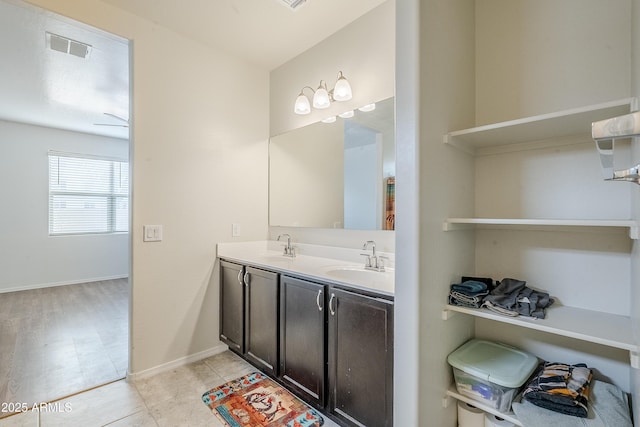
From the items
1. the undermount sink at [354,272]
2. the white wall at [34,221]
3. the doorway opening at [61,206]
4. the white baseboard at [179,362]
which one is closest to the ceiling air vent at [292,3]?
the doorway opening at [61,206]

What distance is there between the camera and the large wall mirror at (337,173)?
207 centimetres

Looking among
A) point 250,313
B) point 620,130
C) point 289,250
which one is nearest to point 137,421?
point 250,313

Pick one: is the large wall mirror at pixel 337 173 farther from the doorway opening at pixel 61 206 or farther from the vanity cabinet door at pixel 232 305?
the doorway opening at pixel 61 206

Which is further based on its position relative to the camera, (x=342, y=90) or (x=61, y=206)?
(x=61, y=206)

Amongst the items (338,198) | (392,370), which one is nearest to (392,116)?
(338,198)

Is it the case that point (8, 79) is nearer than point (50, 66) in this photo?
No

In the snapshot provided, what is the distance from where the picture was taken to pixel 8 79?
10.1ft

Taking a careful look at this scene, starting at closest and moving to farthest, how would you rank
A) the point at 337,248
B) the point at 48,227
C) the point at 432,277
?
the point at 432,277
the point at 337,248
the point at 48,227

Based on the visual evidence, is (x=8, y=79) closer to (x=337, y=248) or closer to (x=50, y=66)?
(x=50, y=66)

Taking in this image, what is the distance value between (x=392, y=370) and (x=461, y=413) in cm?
49

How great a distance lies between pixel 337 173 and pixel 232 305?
1.42m

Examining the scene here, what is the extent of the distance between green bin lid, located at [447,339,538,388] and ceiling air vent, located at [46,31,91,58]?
354 centimetres

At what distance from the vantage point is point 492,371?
50.0 inches

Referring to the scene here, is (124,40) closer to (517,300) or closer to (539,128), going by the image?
(539,128)
